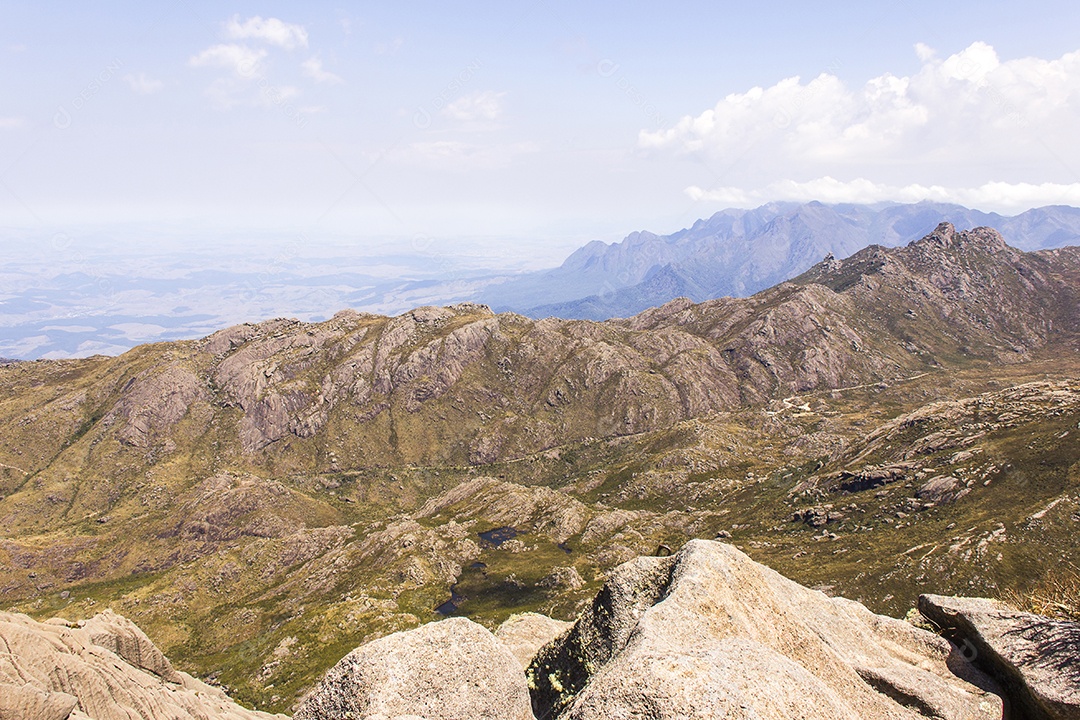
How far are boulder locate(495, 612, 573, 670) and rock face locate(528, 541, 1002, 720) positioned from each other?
31.2 feet

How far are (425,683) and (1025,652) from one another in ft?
73.2

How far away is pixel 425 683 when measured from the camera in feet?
66.8

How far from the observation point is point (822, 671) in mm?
18219

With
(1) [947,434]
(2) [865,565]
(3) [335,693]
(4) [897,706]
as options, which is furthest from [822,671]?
(1) [947,434]

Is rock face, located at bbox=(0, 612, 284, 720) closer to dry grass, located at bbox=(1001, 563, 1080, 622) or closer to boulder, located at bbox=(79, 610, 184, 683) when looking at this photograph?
boulder, located at bbox=(79, 610, 184, 683)

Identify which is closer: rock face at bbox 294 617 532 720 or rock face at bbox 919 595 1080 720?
rock face at bbox 919 595 1080 720

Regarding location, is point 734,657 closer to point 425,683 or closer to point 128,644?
point 425,683

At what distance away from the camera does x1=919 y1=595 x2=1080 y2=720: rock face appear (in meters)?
17.1

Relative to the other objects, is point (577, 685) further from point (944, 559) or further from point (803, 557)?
point (803, 557)

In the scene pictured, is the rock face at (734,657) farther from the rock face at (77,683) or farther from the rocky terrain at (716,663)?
the rock face at (77,683)

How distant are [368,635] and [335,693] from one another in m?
170

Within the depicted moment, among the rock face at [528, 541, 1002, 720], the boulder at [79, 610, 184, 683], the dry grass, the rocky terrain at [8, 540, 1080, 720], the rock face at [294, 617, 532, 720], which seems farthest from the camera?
the boulder at [79, 610, 184, 683]

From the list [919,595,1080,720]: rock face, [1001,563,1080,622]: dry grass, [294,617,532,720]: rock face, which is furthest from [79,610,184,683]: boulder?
[1001,563,1080,622]: dry grass

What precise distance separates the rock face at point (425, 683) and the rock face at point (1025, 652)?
1776 cm
